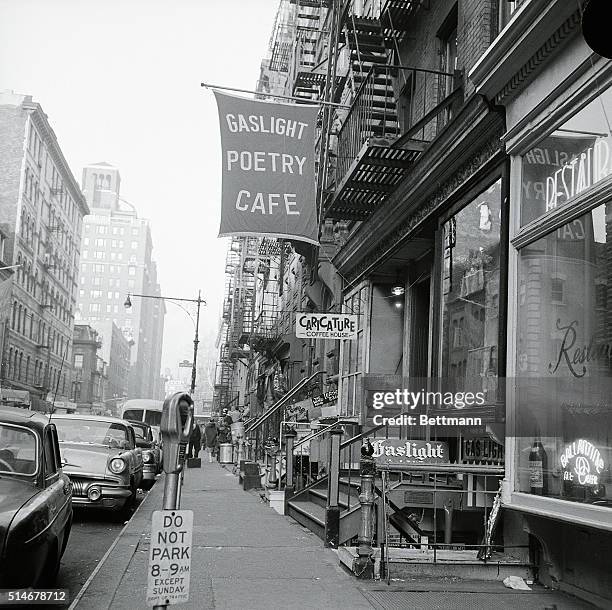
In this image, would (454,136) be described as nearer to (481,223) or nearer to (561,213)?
(481,223)

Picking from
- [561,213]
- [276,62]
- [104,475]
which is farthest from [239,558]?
[276,62]

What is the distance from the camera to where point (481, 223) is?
9.15 meters

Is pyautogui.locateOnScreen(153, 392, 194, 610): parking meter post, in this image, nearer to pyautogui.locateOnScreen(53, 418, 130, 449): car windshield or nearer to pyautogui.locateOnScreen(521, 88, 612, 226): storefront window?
pyautogui.locateOnScreen(521, 88, 612, 226): storefront window

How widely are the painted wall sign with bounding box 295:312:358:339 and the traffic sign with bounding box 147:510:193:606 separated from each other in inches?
333

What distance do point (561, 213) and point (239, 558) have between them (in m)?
4.97

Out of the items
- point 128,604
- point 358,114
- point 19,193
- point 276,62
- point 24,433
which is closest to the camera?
point 128,604

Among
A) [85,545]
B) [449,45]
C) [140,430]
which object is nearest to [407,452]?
[85,545]

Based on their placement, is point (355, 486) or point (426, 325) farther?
point (426, 325)

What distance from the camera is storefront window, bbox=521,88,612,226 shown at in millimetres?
6418

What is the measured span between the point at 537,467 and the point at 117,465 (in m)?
7.10

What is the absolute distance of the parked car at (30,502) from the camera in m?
5.27

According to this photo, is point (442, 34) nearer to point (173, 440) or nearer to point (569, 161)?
point (569, 161)

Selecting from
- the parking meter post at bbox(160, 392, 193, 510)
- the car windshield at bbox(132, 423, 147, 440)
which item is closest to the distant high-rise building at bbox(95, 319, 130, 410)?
the car windshield at bbox(132, 423, 147, 440)

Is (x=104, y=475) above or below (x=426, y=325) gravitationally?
below
